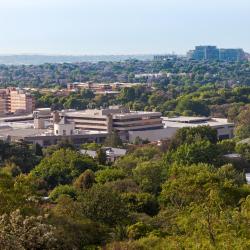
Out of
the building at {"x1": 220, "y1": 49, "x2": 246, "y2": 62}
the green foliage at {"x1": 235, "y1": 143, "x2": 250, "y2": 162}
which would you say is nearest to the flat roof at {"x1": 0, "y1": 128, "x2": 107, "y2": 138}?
the green foliage at {"x1": 235, "y1": 143, "x2": 250, "y2": 162}

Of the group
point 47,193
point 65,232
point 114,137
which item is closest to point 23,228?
point 65,232

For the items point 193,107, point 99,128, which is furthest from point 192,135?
point 193,107

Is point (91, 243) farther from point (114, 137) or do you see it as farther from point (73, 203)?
point (114, 137)

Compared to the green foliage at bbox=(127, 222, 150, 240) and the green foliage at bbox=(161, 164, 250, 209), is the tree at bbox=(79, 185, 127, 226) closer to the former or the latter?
the green foliage at bbox=(127, 222, 150, 240)

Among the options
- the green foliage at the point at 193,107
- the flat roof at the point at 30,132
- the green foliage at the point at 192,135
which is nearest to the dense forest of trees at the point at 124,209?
the green foliage at the point at 192,135

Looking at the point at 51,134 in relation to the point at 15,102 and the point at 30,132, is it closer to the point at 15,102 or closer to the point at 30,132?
the point at 30,132

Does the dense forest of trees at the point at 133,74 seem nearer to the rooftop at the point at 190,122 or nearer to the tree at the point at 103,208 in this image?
the rooftop at the point at 190,122

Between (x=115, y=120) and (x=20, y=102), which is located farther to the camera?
(x=20, y=102)
